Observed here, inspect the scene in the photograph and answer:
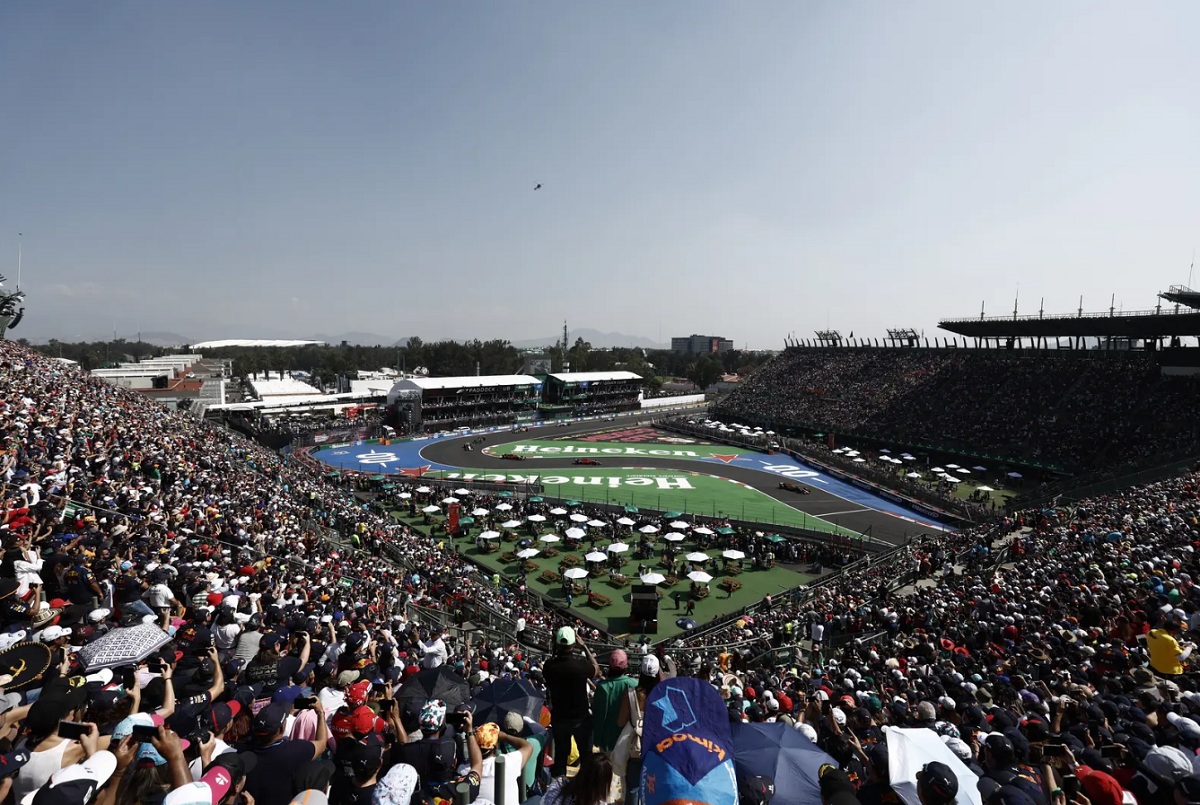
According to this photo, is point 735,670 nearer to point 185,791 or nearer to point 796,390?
point 185,791

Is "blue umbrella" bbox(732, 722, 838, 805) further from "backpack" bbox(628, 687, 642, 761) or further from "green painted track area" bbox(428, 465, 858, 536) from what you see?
"green painted track area" bbox(428, 465, 858, 536)

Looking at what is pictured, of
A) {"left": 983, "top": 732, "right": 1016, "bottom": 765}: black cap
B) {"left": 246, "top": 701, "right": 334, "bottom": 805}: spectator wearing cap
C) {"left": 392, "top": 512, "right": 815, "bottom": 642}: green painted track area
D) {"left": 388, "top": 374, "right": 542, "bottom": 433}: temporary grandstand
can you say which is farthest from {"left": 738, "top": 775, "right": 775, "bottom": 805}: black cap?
{"left": 388, "top": 374, "right": 542, "bottom": 433}: temporary grandstand

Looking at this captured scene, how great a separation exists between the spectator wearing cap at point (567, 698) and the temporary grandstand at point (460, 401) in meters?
64.5

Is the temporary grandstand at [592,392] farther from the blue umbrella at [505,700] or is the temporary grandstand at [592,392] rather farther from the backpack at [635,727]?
the backpack at [635,727]

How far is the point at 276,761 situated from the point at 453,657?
802cm

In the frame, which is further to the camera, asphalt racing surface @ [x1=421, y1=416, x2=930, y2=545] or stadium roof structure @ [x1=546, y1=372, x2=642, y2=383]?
stadium roof structure @ [x1=546, y1=372, x2=642, y2=383]

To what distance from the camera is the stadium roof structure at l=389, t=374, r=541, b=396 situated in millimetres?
69188

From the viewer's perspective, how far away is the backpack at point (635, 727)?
4.27 metres

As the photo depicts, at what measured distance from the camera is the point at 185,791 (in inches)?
153

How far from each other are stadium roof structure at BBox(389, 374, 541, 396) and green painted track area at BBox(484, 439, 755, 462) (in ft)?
46.4

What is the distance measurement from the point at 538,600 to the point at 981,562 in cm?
1732

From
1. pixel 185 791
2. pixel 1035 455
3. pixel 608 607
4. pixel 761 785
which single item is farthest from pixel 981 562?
pixel 1035 455

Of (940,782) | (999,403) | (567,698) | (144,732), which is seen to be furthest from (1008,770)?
(999,403)

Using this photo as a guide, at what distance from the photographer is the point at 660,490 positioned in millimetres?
42969
